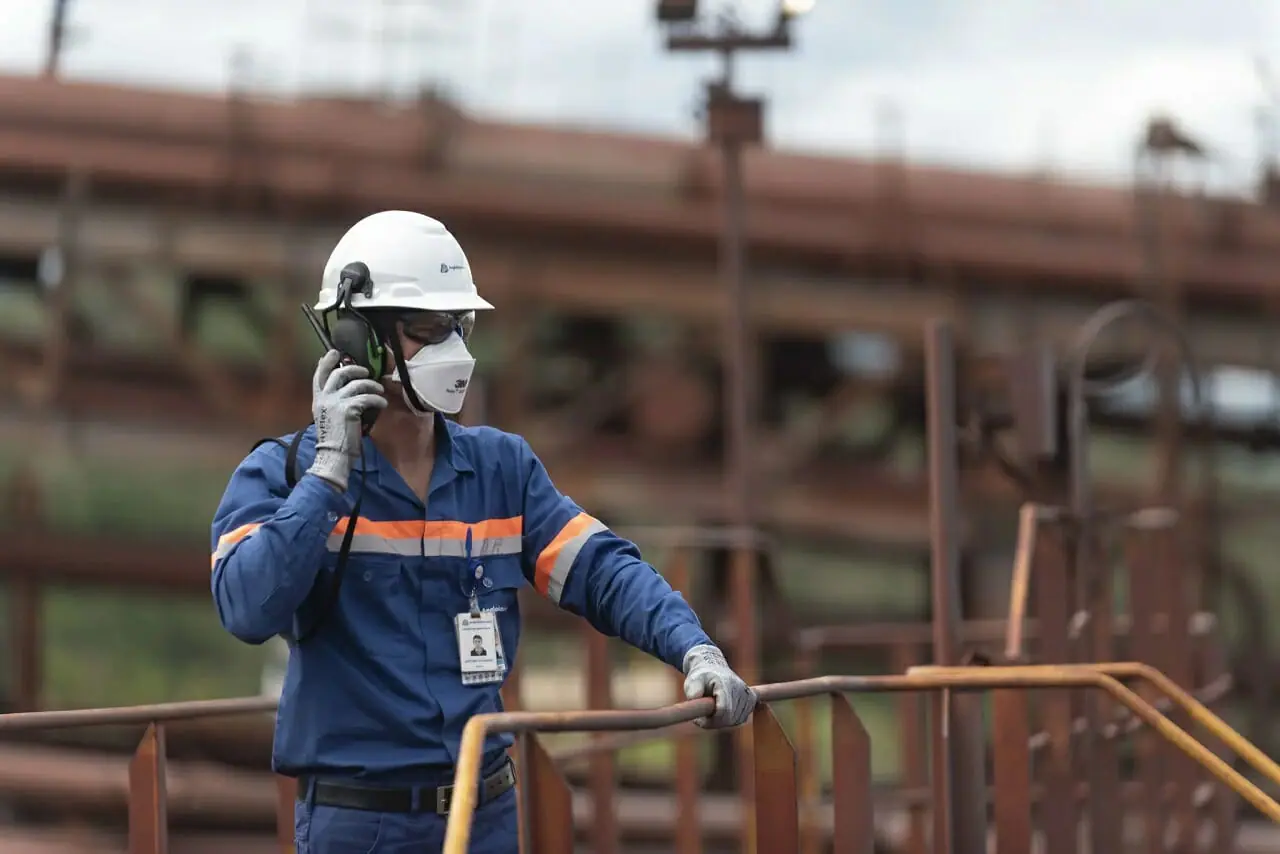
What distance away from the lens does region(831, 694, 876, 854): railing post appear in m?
3.10

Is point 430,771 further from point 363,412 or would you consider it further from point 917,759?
point 917,759

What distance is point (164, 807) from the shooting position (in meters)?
3.28

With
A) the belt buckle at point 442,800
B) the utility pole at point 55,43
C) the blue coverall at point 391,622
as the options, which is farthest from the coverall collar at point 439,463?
the utility pole at point 55,43

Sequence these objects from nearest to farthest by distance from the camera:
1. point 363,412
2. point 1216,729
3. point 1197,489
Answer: point 363,412 → point 1216,729 → point 1197,489

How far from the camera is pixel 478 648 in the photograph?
2.45 meters

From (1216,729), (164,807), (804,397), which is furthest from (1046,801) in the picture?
(804,397)

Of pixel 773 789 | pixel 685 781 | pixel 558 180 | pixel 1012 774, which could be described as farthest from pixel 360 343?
pixel 558 180

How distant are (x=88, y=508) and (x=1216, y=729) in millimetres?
17736

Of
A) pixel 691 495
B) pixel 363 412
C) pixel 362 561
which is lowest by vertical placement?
pixel 691 495

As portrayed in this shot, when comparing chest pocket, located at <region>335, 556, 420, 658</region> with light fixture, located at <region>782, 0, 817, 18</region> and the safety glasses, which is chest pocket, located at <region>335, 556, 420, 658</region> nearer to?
the safety glasses

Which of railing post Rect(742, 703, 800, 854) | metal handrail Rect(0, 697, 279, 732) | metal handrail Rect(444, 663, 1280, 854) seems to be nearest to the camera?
metal handrail Rect(444, 663, 1280, 854)

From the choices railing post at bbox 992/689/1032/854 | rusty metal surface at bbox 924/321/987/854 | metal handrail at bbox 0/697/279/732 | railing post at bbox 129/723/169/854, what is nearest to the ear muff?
metal handrail at bbox 0/697/279/732

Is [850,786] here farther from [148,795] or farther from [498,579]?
[148,795]

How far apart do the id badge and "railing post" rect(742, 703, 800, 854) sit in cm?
48
